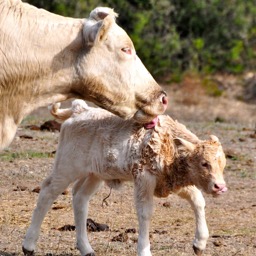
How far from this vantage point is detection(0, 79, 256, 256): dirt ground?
8.08 metres

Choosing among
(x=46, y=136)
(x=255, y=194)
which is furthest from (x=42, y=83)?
(x=46, y=136)

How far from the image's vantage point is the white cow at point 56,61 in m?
6.14

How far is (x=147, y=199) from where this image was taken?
7320 millimetres

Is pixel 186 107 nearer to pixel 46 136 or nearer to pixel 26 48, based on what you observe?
pixel 46 136

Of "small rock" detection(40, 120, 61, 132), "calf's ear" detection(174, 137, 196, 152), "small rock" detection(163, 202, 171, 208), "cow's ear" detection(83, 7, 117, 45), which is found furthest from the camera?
"small rock" detection(40, 120, 61, 132)

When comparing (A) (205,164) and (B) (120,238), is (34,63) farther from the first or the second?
(B) (120,238)

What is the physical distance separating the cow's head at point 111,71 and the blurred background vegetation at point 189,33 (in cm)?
1769

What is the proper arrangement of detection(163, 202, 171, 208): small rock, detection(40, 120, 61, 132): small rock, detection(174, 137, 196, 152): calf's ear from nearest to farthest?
detection(174, 137, 196, 152): calf's ear, detection(163, 202, 171, 208): small rock, detection(40, 120, 61, 132): small rock

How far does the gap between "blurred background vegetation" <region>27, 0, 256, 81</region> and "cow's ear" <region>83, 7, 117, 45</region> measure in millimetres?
17838

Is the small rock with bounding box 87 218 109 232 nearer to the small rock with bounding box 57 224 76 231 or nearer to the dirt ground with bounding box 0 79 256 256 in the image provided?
the dirt ground with bounding box 0 79 256 256

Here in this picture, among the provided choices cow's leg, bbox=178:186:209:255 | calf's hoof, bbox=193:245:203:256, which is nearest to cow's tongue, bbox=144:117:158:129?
cow's leg, bbox=178:186:209:255

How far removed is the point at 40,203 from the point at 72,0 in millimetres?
16407

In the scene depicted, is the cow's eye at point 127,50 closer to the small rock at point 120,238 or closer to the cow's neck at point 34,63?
the cow's neck at point 34,63

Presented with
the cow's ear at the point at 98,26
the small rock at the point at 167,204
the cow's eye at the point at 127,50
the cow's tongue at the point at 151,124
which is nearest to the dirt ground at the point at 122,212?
the small rock at the point at 167,204
